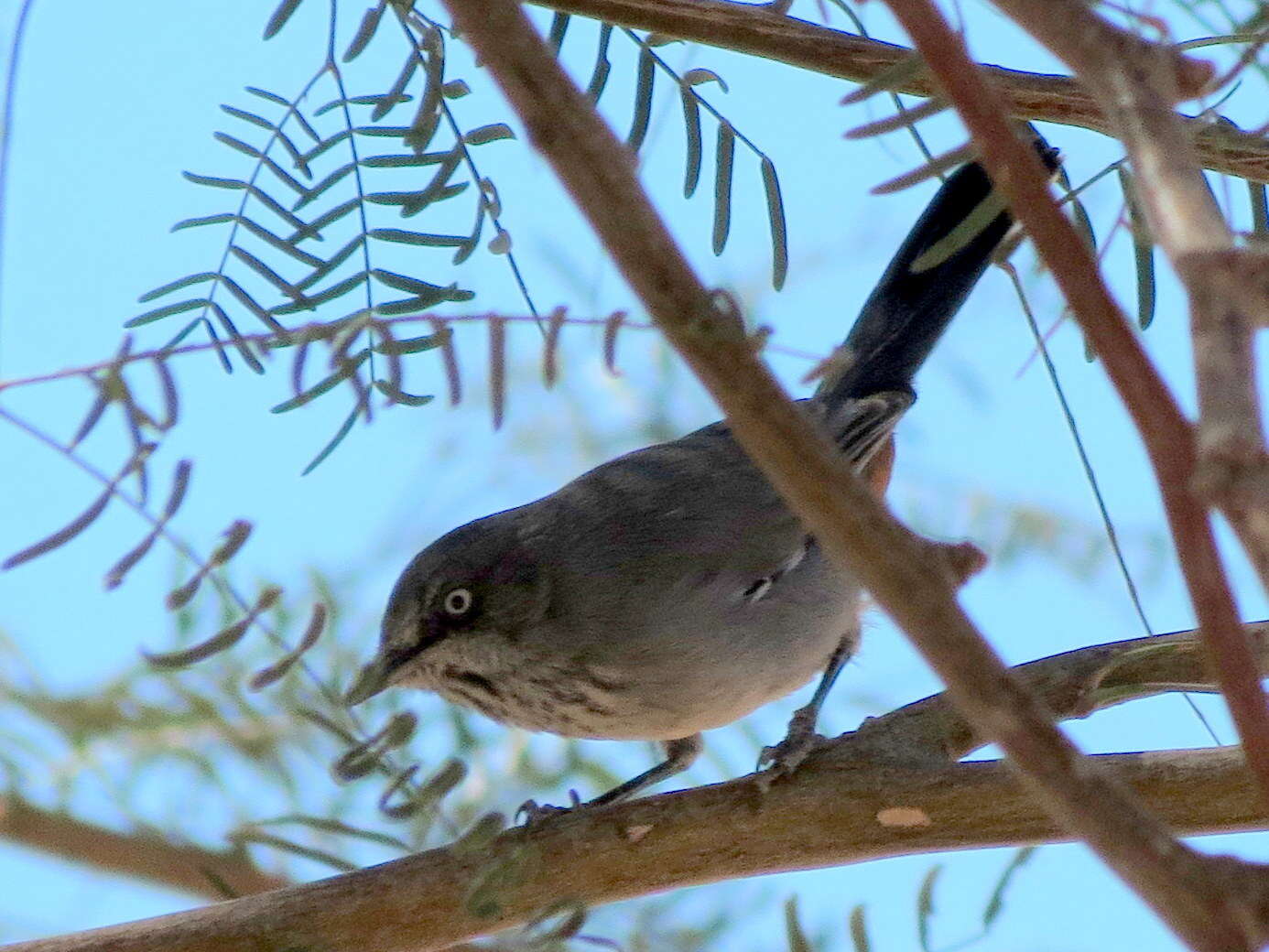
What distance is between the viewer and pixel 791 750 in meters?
2.80

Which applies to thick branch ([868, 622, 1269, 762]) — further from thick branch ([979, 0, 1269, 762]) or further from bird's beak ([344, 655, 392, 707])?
thick branch ([979, 0, 1269, 762])

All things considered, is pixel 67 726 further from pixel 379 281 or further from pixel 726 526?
pixel 379 281

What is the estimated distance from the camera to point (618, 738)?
3.39 meters

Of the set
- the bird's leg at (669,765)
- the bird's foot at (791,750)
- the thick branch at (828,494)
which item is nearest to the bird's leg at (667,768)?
the bird's leg at (669,765)

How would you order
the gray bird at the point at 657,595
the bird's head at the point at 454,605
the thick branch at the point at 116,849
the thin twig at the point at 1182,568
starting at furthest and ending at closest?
the thick branch at the point at 116,849 → the bird's head at the point at 454,605 → the gray bird at the point at 657,595 → the thin twig at the point at 1182,568

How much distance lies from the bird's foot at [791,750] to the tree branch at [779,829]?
2 cm

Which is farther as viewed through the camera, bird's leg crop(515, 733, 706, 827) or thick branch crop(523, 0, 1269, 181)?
bird's leg crop(515, 733, 706, 827)

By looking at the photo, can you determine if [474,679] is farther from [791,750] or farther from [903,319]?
[903,319]

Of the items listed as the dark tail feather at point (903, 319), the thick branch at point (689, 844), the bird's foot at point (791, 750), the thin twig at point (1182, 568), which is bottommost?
the thin twig at point (1182, 568)

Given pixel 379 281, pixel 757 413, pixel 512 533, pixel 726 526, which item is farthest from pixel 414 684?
pixel 757 413

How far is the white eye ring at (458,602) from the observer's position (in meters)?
3.55

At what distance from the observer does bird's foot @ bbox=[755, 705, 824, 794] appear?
99.5 inches

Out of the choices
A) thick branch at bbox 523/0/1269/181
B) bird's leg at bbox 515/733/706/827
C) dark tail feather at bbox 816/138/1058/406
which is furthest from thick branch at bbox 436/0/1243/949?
dark tail feather at bbox 816/138/1058/406

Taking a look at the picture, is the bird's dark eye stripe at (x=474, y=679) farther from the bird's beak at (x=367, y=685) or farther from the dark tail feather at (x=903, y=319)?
the dark tail feather at (x=903, y=319)
